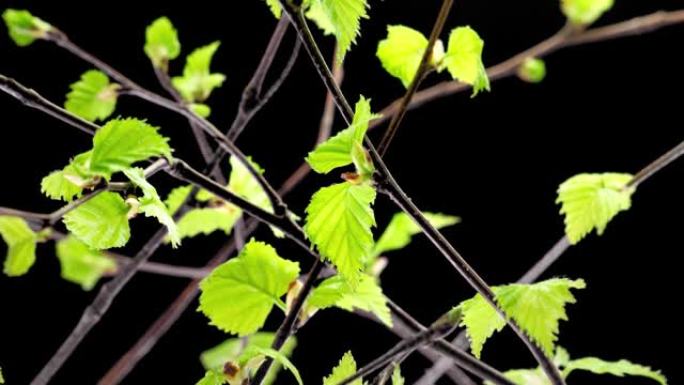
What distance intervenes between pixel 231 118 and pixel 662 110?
52 cm

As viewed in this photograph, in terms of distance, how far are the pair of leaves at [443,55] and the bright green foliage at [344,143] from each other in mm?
99

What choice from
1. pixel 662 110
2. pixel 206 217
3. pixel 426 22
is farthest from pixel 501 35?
pixel 206 217

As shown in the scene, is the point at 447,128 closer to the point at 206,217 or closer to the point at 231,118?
the point at 231,118

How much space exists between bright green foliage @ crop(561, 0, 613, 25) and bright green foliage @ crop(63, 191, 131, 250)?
0.42 metres

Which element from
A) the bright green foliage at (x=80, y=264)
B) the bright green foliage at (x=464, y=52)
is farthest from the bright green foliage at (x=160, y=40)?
the bright green foliage at (x=464, y=52)

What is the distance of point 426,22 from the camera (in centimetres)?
81

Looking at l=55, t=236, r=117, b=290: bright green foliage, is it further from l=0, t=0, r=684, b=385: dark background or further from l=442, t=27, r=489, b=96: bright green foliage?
l=442, t=27, r=489, b=96: bright green foliage

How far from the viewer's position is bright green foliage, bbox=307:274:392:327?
28cm

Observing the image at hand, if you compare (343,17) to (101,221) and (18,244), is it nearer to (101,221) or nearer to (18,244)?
(101,221)

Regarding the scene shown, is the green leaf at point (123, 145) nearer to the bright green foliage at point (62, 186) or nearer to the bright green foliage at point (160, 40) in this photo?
the bright green foliage at point (62, 186)

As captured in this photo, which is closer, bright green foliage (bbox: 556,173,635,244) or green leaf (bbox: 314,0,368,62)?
green leaf (bbox: 314,0,368,62)

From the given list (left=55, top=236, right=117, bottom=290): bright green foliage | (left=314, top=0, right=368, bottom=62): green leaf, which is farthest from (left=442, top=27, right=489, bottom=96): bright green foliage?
(left=55, top=236, right=117, bottom=290): bright green foliage

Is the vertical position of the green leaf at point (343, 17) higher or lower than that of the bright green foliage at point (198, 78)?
lower

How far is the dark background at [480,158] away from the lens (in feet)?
2.52
